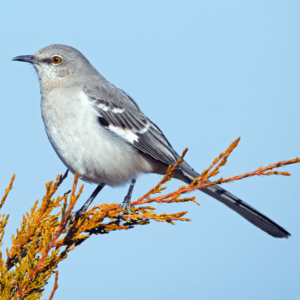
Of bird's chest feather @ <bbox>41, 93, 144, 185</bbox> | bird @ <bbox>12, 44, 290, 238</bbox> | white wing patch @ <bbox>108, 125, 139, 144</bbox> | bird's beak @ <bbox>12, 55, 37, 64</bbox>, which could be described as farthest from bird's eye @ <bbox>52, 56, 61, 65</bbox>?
white wing patch @ <bbox>108, 125, 139, 144</bbox>

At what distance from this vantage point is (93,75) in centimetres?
492

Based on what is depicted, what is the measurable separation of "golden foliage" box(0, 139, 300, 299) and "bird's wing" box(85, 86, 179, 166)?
99cm

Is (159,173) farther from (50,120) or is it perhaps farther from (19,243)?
(19,243)

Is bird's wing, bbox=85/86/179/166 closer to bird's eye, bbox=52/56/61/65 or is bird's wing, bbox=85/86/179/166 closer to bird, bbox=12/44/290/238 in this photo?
bird, bbox=12/44/290/238

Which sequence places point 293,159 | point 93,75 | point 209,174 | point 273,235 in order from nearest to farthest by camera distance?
point 293,159 < point 209,174 < point 273,235 < point 93,75

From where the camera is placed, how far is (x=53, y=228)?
2.98 metres

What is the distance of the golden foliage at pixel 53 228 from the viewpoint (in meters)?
2.67

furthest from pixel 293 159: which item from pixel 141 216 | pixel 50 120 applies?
pixel 50 120

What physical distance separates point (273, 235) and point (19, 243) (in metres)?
2.53

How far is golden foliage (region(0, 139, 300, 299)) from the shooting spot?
2666 millimetres

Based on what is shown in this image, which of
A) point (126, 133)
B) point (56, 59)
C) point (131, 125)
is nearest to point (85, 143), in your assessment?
point (126, 133)

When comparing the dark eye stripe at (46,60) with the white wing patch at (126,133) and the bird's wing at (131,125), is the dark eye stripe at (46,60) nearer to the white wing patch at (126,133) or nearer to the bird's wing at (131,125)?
the bird's wing at (131,125)

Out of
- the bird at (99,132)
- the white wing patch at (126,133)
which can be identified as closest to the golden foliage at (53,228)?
the bird at (99,132)

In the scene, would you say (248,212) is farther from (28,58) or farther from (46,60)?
(28,58)
